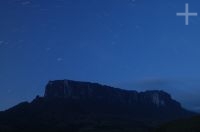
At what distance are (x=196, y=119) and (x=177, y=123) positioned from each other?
803 centimetres

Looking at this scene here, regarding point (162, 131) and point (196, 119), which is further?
point (196, 119)

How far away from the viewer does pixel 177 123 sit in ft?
484

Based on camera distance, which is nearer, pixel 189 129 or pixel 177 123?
pixel 189 129

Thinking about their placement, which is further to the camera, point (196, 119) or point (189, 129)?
point (196, 119)

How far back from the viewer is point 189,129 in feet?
440

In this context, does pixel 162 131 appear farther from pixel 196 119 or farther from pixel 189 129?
pixel 196 119

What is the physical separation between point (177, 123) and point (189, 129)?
13572 mm

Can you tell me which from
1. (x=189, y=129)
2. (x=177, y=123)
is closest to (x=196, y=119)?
(x=177, y=123)

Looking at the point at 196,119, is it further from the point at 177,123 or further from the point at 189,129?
the point at 189,129

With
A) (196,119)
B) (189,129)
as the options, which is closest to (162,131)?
(189,129)

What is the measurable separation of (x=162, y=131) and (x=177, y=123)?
11968 millimetres

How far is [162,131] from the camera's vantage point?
138 m

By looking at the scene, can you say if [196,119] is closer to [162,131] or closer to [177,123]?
[177,123]

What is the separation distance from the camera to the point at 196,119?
492 ft
